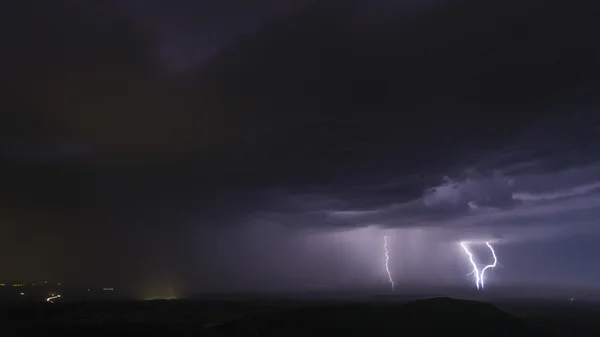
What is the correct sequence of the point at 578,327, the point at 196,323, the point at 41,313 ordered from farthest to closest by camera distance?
the point at 41,313 < the point at 578,327 < the point at 196,323

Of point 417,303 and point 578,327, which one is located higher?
point 417,303

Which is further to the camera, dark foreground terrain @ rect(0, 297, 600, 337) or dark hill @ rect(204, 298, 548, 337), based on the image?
dark hill @ rect(204, 298, 548, 337)

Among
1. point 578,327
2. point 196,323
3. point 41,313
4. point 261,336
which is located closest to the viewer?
point 261,336

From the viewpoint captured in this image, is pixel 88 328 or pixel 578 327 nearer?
pixel 88 328

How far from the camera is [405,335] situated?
4678 inches

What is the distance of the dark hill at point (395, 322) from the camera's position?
12044 centimetres

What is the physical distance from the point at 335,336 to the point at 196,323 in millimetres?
50786

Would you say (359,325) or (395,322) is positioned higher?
(395,322)

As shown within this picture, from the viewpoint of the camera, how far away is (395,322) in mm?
132875

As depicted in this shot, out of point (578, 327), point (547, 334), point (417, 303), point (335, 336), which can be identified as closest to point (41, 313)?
point (335, 336)

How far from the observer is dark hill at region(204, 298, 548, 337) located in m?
120

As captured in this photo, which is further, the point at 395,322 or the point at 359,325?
the point at 395,322

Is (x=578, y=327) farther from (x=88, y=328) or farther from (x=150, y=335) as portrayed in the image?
(x=88, y=328)

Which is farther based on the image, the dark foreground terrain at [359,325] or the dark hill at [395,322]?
the dark hill at [395,322]
